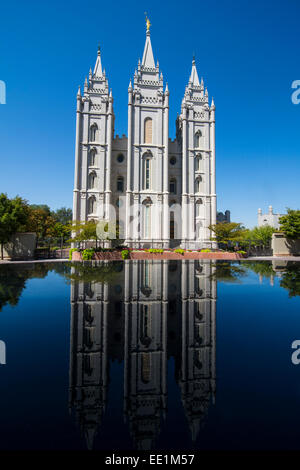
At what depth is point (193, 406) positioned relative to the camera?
231cm

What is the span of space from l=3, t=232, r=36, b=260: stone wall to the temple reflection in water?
66.3ft

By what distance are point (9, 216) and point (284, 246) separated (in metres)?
Answer: 29.8

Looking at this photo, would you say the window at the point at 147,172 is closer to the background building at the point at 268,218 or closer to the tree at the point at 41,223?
the tree at the point at 41,223

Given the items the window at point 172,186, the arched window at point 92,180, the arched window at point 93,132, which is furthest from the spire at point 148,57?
the arched window at point 92,180

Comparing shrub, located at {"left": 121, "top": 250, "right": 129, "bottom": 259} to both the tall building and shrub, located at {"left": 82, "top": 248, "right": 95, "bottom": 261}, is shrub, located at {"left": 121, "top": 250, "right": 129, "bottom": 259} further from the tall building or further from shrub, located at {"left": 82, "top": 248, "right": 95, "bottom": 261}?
the tall building

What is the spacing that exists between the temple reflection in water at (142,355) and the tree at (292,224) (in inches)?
983

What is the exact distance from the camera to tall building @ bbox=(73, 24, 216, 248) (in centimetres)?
3331

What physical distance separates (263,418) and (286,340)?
2094mm

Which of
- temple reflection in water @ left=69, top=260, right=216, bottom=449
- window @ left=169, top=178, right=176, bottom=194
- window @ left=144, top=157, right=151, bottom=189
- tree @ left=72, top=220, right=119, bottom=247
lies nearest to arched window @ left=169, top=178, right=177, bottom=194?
window @ left=169, top=178, right=176, bottom=194

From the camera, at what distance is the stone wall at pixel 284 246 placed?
92.4ft

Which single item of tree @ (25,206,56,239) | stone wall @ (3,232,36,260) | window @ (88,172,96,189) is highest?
window @ (88,172,96,189)

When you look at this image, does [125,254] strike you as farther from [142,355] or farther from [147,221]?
[142,355]

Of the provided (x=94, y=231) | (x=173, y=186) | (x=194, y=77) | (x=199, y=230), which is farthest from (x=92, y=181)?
(x=194, y=77)
